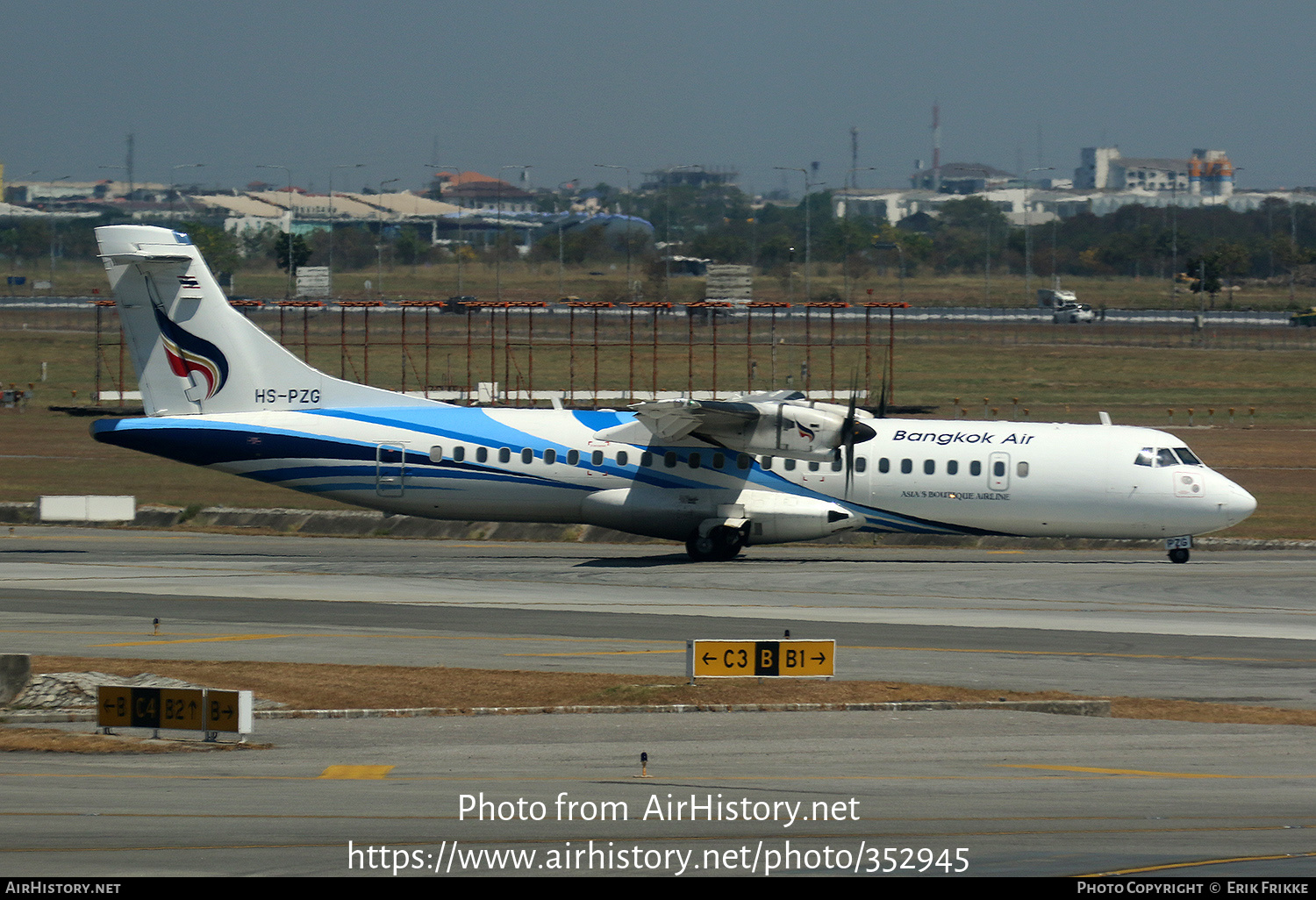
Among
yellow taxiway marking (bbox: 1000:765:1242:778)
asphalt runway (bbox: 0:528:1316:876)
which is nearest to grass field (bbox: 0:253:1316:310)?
asphalt runway (bbox: 0:528:1316:876)

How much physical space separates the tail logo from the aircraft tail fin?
2 centimetres

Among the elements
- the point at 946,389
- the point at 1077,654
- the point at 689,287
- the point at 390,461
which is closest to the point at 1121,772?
the point at 1077,654

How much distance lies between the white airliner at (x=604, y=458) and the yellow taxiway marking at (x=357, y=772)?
1705 cm

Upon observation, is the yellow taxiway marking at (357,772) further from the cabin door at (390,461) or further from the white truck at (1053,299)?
the white truck at (1053,299)

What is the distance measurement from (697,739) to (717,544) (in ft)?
51.7

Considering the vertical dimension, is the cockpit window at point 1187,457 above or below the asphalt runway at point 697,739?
above

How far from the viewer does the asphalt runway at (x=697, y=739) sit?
37.4ft

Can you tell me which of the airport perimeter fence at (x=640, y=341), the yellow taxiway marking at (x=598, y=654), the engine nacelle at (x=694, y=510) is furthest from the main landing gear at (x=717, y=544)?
the airport perimeter fence at (x=640, y=341)

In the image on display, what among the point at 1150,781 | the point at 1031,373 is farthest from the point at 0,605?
the point at 1031,373

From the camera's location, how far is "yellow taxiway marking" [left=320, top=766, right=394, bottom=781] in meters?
14.1

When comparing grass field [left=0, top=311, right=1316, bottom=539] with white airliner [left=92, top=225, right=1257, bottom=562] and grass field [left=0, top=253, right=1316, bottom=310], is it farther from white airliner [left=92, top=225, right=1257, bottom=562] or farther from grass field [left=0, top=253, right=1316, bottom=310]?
grass field [left=0, top=253, right=1316, bottom=310]

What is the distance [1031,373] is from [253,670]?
66317 millimetres

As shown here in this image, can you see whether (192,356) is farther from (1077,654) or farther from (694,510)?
(1077,654)
